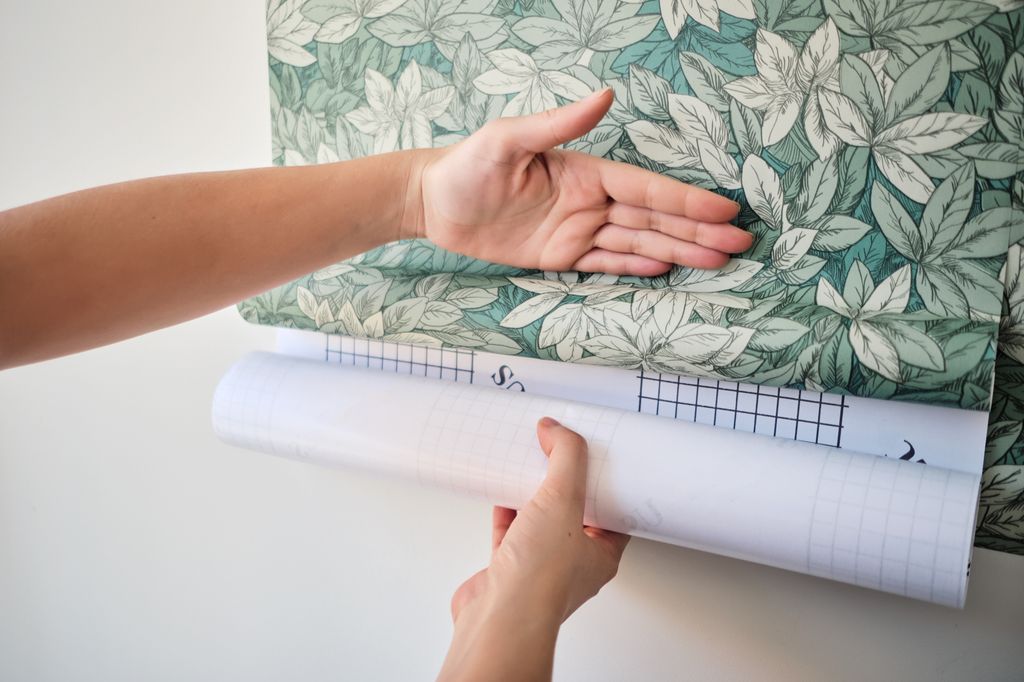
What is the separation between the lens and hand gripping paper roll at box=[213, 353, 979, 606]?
18.1 inches

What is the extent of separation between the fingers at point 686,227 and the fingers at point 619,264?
0.07 feet

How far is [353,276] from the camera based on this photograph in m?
0.69

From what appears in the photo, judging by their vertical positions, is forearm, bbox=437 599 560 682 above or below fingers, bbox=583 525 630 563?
above

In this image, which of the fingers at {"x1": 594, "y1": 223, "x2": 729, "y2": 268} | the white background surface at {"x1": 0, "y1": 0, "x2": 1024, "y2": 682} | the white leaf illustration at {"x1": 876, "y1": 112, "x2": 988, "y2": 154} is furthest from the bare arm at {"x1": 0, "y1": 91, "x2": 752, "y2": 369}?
the white background surface at {"x1": 0, "y1": 0, "x2": 1024, "y2": 682}

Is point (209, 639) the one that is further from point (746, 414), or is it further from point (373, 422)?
point (746, 414)

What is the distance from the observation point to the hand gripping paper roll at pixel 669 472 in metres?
0.46

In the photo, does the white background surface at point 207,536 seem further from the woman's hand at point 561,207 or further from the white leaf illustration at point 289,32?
the woman's hand at point 561,207

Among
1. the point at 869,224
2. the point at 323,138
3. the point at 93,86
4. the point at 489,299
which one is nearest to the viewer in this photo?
the point at 869,224

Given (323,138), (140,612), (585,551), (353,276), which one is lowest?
(140,612)

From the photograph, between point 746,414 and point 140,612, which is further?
point 140,612

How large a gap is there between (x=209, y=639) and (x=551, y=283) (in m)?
0.64

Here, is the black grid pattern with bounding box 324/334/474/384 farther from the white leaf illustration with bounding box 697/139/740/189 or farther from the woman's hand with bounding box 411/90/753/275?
the white leaf illustration with bounding box 697/139/740/189

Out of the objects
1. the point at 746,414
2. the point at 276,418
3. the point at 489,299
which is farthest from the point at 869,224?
the point at 276,418

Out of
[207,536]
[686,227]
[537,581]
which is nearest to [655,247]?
[686,227]
